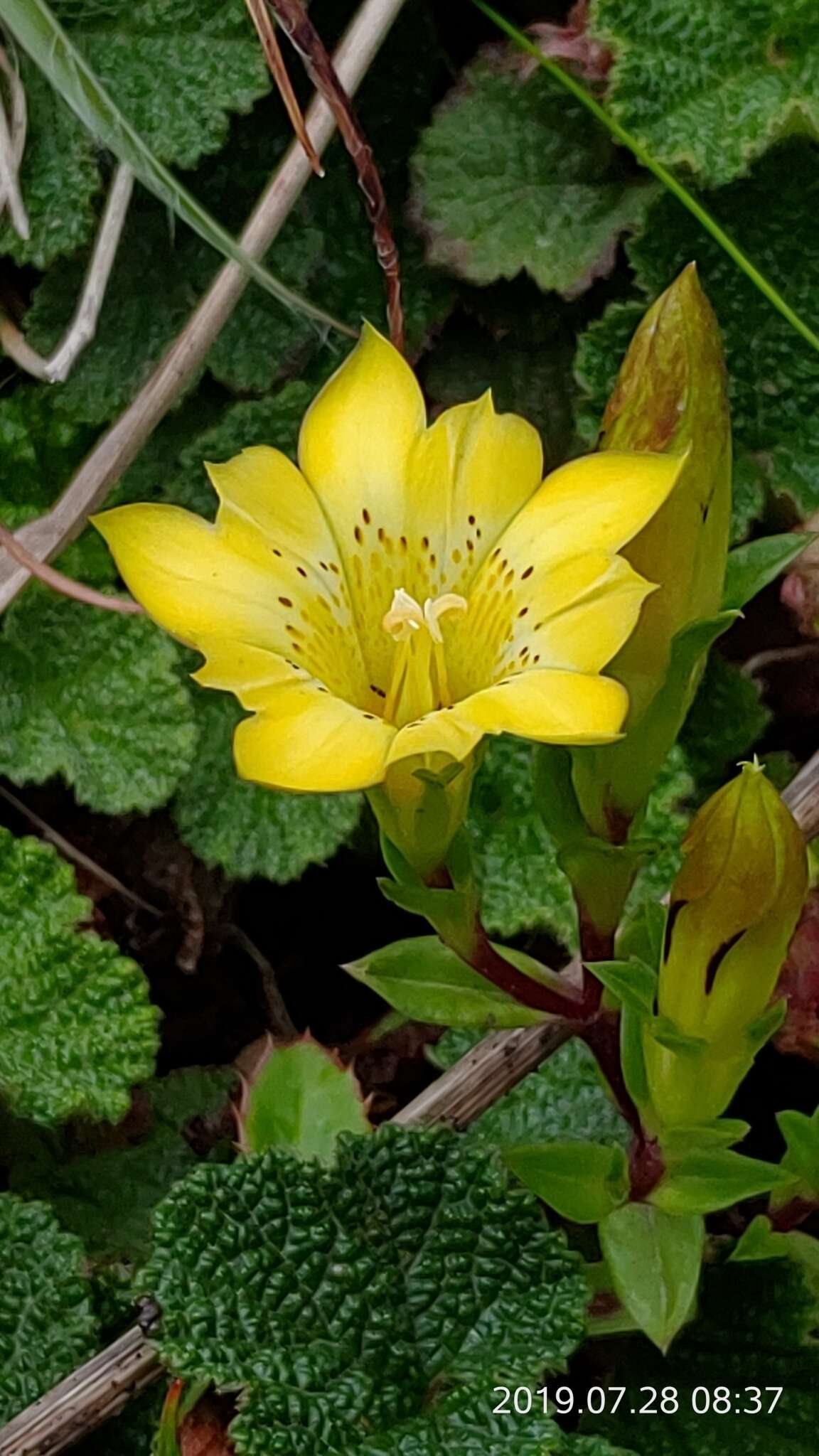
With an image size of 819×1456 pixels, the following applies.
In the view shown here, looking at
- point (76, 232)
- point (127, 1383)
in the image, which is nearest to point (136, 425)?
point (76, 232)

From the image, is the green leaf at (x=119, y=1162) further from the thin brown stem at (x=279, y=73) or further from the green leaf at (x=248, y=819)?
the thin brown stem at (x=279, y=73)

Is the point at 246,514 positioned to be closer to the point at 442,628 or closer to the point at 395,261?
the point at 442,628

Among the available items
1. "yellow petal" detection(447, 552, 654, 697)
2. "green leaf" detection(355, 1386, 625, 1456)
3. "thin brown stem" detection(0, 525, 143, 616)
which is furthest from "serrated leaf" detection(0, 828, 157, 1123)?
"yellow petal" detection(447, 552, 654, 697)

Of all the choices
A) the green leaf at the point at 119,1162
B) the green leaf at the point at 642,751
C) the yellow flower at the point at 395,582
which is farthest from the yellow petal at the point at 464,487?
the green leaf at the point at 119,1162

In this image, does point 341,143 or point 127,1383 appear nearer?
point 127,1383

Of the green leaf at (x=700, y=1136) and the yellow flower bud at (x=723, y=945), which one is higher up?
the yellow flower bud at (x=723, y=945)

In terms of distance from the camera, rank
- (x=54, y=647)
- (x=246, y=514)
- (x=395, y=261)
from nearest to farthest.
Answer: (x=246, y=514) → (x=395, y=261) → (x=54, y=647)

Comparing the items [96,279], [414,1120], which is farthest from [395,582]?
[96,279]
